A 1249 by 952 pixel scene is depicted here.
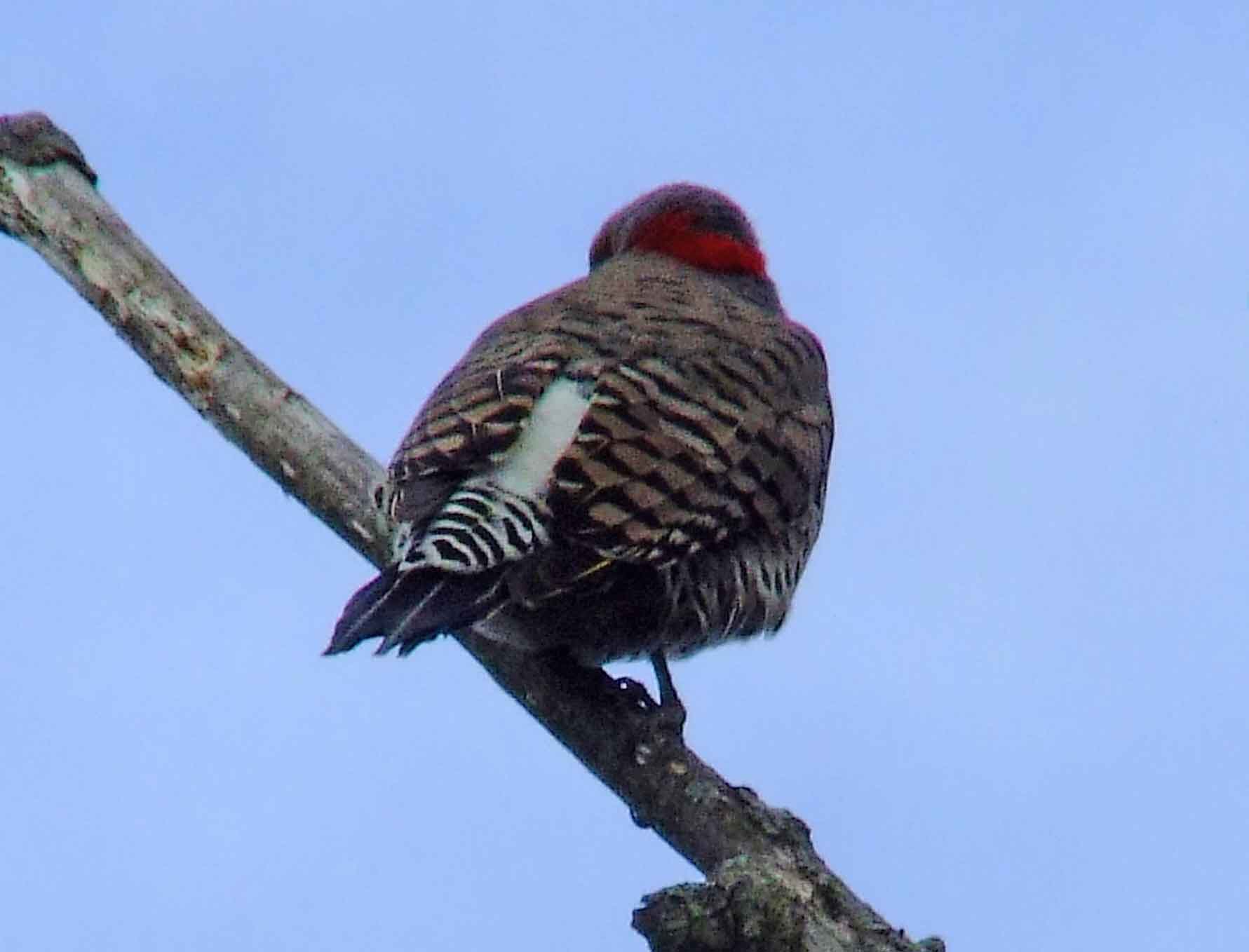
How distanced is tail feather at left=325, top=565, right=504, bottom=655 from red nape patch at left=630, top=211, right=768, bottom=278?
10.5 feet

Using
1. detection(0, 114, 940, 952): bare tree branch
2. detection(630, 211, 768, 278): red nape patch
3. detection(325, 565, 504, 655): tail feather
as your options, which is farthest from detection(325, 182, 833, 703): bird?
detection(630, 211, 768, 278): red nape patch

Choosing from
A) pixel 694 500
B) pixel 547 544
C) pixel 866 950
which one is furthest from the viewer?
pixel 694 500

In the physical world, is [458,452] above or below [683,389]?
below

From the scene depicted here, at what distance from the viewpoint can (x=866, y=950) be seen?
4141mm

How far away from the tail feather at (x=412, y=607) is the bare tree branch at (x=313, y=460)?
535 mm

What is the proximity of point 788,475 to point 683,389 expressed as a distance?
454 millimetres

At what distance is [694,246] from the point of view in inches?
342

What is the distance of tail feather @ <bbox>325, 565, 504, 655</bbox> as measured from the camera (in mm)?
5352

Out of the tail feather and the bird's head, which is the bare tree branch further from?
the bird's head

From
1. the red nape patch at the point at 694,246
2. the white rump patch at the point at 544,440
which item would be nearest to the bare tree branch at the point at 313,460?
the white rump patch at the point at 544,440

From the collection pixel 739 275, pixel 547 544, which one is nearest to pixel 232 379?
pixel 547 544

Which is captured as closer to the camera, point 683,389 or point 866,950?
point 866,950

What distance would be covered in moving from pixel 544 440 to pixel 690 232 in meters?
2.68

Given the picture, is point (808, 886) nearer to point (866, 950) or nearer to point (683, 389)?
point (866, 950)
